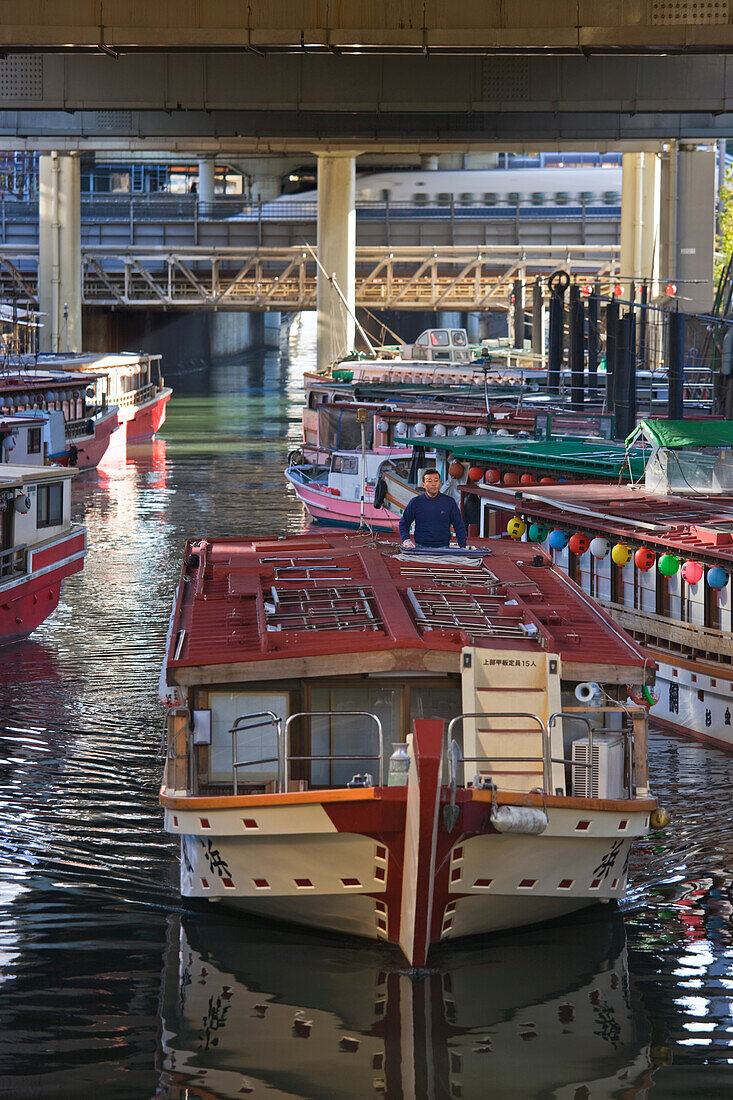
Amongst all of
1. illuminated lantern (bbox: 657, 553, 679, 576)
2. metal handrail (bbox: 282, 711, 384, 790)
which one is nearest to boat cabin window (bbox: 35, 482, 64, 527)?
illuminated lantern (bbox: 657, 553, 679, 576)

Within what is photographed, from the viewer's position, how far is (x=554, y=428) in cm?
4194

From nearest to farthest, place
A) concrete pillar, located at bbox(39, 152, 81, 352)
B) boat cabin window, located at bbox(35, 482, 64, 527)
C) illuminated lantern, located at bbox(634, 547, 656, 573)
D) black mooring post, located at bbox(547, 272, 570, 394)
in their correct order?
1. illuminated lantern, located at bbox(634, 547, 656, 573)
2. boat cabin window, located at bbox(35, 482, 64, 527)
3. black mooring post, located at bbox(547, 272, 570, 394)
4. concrete pillar, located at bbox(39, 152, 81, 352)

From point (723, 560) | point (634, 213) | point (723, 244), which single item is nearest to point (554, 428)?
point (723, 560)

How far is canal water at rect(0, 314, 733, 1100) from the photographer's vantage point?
12555mm

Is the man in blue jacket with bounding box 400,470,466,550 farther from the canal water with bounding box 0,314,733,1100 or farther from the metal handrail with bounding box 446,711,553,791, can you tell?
the metal handrail with bounding box 446,711,553,791

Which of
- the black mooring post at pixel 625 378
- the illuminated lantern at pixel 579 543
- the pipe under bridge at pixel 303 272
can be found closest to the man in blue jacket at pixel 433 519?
the illuminated lantern at pixel 579 543

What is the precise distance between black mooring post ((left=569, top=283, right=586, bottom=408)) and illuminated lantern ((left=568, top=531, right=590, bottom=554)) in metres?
22.5

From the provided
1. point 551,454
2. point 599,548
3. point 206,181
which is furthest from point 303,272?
point 599,548

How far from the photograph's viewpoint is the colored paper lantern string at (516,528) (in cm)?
2745

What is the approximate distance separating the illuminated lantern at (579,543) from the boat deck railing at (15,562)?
996 centimetres

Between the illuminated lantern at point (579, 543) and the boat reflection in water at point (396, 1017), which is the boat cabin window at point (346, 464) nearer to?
the illuminated lantern at point (579, 543)

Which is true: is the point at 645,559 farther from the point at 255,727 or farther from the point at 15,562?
the point at 15,562

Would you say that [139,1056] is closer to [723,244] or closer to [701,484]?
[701,484]

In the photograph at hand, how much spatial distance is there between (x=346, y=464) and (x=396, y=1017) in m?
32.3
